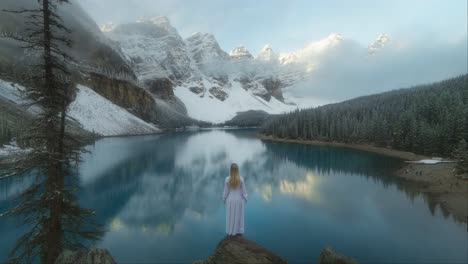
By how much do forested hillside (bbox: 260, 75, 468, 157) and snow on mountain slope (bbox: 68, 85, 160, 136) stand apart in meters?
81.8

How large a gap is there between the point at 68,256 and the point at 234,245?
5383mm

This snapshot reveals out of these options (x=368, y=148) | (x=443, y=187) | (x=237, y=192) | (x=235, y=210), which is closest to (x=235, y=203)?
(x=235, y=210)

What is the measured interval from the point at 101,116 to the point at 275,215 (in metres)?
154

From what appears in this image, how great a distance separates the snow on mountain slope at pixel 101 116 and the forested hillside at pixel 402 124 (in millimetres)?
81778

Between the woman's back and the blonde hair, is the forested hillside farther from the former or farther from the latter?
the blonde hair

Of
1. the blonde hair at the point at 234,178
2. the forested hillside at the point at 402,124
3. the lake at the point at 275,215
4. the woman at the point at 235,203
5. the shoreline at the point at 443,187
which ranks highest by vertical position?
the forested hillside at the point at 402,124

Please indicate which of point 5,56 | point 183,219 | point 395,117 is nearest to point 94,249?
point 183,219

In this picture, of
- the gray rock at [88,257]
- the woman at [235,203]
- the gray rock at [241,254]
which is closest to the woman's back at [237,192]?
the woman at [235,203]

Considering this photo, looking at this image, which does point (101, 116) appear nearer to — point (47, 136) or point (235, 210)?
point (47, 136)

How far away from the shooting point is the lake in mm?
24578

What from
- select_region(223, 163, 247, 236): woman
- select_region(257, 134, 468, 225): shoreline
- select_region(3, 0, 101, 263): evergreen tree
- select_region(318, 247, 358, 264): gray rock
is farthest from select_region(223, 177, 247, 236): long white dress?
select_region(257, 134, 468, 225): shoreline

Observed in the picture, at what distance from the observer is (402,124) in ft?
316

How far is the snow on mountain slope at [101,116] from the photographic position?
15612 centimetres

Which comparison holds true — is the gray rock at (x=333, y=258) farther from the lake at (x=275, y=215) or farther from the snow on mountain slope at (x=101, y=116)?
the snow on mountain slope at (x=101, y=116)
